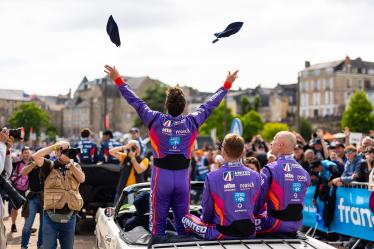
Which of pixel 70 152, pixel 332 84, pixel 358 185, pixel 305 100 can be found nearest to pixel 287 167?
pixel 70 152

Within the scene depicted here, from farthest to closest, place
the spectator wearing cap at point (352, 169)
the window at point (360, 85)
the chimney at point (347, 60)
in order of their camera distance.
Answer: the window at point (360, 85)
the chimney at point (347, 60)
the spectator wearing cap at point (352, 169)

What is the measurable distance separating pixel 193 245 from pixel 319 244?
117 cm

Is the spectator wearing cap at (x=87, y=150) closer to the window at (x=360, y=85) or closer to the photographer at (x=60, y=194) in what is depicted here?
the photographer at (x=60, y=194)

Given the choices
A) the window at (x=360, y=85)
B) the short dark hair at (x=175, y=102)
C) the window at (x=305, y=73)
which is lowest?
the short dark hair at (x=175, y=102)

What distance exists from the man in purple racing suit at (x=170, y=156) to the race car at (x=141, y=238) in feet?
0.87

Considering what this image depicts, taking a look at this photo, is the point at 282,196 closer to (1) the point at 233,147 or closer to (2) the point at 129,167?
(1) the point at 233,147

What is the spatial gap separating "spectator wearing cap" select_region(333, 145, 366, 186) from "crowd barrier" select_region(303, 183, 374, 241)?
0.13 metres

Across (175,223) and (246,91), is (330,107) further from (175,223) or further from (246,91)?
(175,223)

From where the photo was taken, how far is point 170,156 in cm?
609

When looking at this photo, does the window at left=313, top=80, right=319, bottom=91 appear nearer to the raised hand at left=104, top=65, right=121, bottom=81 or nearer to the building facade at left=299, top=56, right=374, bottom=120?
the building facade at left=299, top=56, right=374, bottom=120


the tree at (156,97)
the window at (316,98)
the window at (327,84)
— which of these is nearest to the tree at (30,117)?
the tree at (156,97)

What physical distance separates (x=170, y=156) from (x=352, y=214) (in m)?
6.08

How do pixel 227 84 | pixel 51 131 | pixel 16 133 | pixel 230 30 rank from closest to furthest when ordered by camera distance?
pixel 227 84 → pixel 230 30 → pixel 16 133 → pixel 51 131

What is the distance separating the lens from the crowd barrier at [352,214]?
34.7 ft
